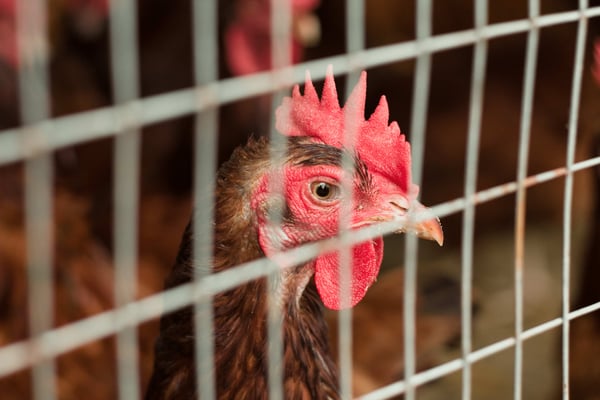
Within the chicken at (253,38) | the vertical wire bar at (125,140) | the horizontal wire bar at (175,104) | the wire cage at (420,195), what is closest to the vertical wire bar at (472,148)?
the horizontal wire bar at (175,104)

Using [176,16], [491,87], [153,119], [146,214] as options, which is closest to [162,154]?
[146,214]

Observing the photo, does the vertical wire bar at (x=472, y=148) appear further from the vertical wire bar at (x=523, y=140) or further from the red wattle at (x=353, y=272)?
the red wattle at (x=353, y=272)

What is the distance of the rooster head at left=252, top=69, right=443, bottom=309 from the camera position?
115 cm

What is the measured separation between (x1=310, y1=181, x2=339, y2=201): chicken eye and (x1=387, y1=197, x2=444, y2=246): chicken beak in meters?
0.08

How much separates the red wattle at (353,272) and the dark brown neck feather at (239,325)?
1.2 inches

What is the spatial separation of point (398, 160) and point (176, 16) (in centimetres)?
126

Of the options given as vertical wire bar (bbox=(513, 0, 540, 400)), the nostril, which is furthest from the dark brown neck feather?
vertical wire bar (bbox=(513, 0, 540, 400))

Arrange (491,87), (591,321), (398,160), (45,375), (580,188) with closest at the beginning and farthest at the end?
(45,375) < (398,160) < (591,321) < (580,188) < (491,87)

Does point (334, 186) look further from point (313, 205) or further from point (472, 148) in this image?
point (472, 148)

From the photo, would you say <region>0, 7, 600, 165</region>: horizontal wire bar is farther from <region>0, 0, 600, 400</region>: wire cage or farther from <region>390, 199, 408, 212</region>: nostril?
<region>0, 0, 600, 400</region>: wire cage

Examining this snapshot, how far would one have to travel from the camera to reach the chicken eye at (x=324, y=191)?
115 cm

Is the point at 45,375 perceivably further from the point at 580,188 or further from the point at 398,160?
the point at 580,188

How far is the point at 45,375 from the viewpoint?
2.19ft

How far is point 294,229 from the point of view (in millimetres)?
1167
